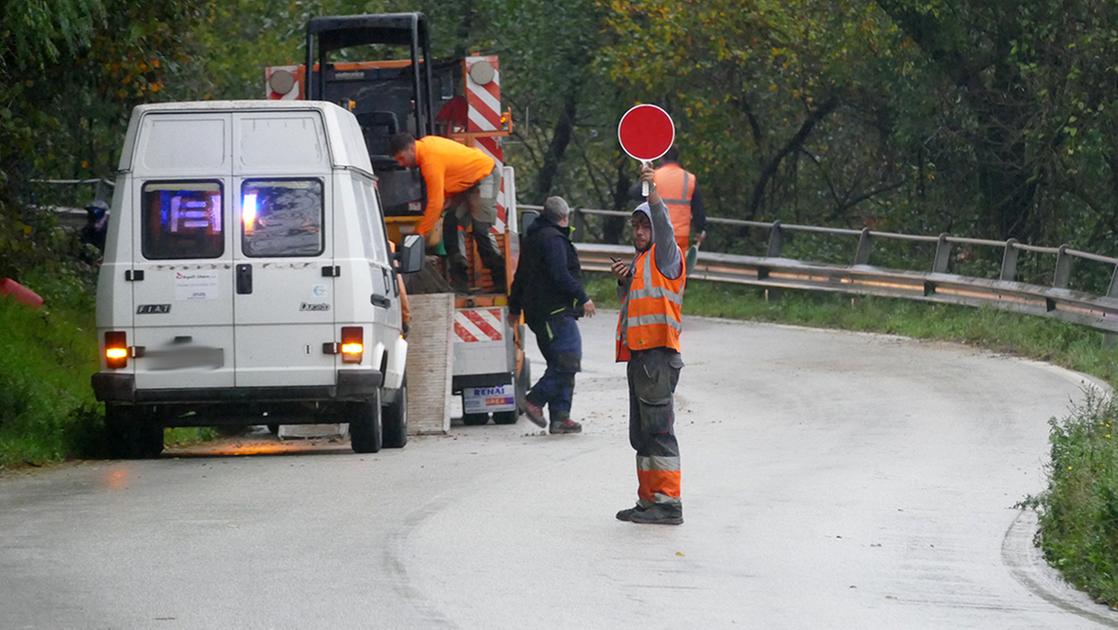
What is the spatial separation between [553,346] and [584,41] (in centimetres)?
1462

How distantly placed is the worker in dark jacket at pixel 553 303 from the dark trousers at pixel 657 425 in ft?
17.3

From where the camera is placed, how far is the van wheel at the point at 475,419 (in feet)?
60.2

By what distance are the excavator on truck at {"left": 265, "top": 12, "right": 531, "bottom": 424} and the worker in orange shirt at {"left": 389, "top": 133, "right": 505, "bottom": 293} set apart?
0.09 m

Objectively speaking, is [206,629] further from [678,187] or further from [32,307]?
[678,187]

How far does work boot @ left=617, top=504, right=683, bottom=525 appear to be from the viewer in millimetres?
11422

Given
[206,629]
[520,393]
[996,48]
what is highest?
[996,48]

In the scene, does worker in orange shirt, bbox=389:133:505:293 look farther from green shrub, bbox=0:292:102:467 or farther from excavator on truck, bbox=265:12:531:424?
green shrub, bbox=0:292:102:467

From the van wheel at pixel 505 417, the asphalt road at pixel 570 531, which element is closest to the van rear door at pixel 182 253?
the asphalt road at pixel 570 531

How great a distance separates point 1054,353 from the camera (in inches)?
828

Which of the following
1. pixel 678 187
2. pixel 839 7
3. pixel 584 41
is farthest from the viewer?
pixel 584 41

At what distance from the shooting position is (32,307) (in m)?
18.7

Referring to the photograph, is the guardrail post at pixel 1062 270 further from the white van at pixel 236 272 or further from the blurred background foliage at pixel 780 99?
the white van at pixel 236 272

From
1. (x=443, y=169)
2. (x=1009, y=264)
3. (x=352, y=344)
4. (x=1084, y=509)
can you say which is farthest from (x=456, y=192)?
(x=1009, y=264)

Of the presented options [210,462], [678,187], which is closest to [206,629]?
[210,462]
